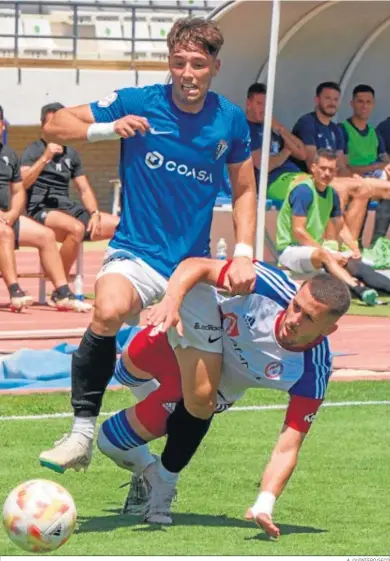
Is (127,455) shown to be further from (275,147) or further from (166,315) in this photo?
(275,147)

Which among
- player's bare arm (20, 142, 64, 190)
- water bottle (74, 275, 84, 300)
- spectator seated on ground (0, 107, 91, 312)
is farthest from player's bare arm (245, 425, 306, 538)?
player's bare arm (20, 142, 64, 190)

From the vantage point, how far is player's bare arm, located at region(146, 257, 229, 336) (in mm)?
6559

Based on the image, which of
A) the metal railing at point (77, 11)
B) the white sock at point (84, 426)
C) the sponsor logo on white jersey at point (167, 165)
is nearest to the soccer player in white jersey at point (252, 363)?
the white sock at point (84, 426)

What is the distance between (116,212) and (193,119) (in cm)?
1567

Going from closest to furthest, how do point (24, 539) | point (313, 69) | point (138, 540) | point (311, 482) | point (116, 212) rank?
point (24, 539), point (138, 540), point (311, 482), point (313, 69), point (116, 212)

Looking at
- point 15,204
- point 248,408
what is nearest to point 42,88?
point 15,204

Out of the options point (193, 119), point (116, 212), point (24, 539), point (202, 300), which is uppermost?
point (193, 119)

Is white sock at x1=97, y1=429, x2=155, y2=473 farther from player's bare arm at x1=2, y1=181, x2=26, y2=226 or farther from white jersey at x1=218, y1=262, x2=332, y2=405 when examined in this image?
player's bare arm at x1=2, y1=181, x2=26, y2=226

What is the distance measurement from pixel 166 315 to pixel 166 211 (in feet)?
2.72

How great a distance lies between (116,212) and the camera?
22938mm

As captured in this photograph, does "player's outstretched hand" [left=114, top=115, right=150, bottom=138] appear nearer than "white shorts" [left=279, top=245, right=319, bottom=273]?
Yes

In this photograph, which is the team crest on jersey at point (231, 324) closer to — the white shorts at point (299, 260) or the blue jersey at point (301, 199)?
the white shorts at point (299, 260)

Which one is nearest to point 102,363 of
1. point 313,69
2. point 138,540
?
point 138,540

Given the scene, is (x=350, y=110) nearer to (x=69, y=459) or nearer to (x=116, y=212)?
(x=116, y=212)
